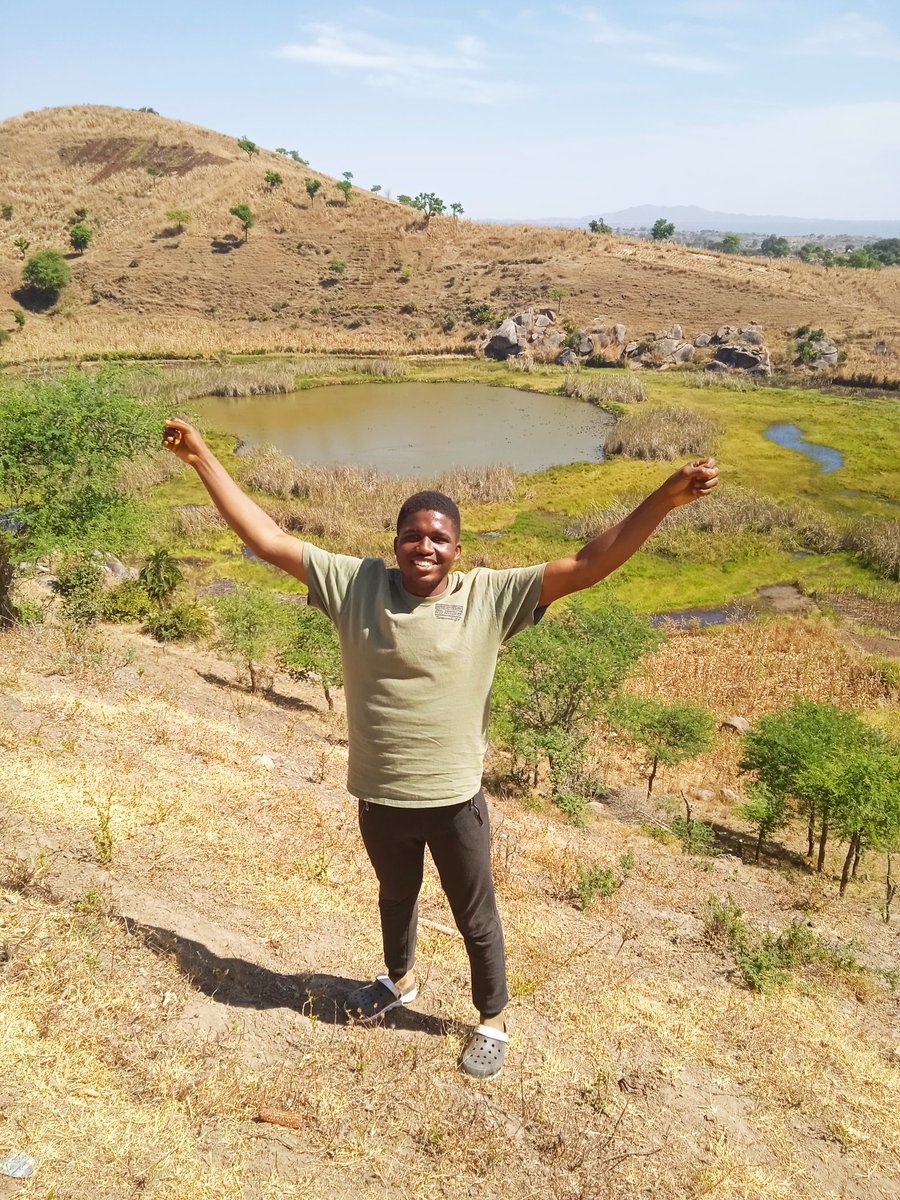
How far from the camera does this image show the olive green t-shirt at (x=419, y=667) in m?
2.96

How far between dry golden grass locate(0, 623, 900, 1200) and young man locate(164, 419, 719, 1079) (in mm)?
1124

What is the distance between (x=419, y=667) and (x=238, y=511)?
101 centimetres

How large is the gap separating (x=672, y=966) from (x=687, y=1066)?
1.35 m

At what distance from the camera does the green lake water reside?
36.0 meters

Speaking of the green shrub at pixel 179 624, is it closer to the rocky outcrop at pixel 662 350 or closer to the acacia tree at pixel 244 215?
the rocky outcrop at pixel 662 350

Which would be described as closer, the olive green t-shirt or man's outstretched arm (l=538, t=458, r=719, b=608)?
man's outstretched arm (l=538, t=458, r=719, b=608)

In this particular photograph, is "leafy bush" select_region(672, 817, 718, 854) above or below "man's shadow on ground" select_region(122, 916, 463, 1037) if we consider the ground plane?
below

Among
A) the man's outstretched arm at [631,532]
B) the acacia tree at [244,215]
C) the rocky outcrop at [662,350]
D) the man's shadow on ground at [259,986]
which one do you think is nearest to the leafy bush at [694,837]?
the man's shadow on ground at [259,986]

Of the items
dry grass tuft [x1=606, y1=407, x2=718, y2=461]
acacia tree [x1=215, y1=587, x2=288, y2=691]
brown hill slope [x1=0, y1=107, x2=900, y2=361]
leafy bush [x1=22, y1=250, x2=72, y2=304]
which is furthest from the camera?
brown hill slope [x1=0, y1=107, x2=900, y2=361]

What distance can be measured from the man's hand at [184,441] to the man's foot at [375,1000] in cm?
281

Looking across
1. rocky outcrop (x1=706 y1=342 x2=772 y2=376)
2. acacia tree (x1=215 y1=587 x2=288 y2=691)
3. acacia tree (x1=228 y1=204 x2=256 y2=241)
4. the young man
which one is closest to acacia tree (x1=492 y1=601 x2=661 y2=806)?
acacia tree (x1=215 y1=587 x2=288 y2=691)

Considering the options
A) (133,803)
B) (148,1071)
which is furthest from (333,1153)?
(133,803)

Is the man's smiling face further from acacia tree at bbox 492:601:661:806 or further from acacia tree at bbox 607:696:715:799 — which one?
acacia tree at bbox 607:696:715:799

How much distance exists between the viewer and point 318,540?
25516 millimetres
